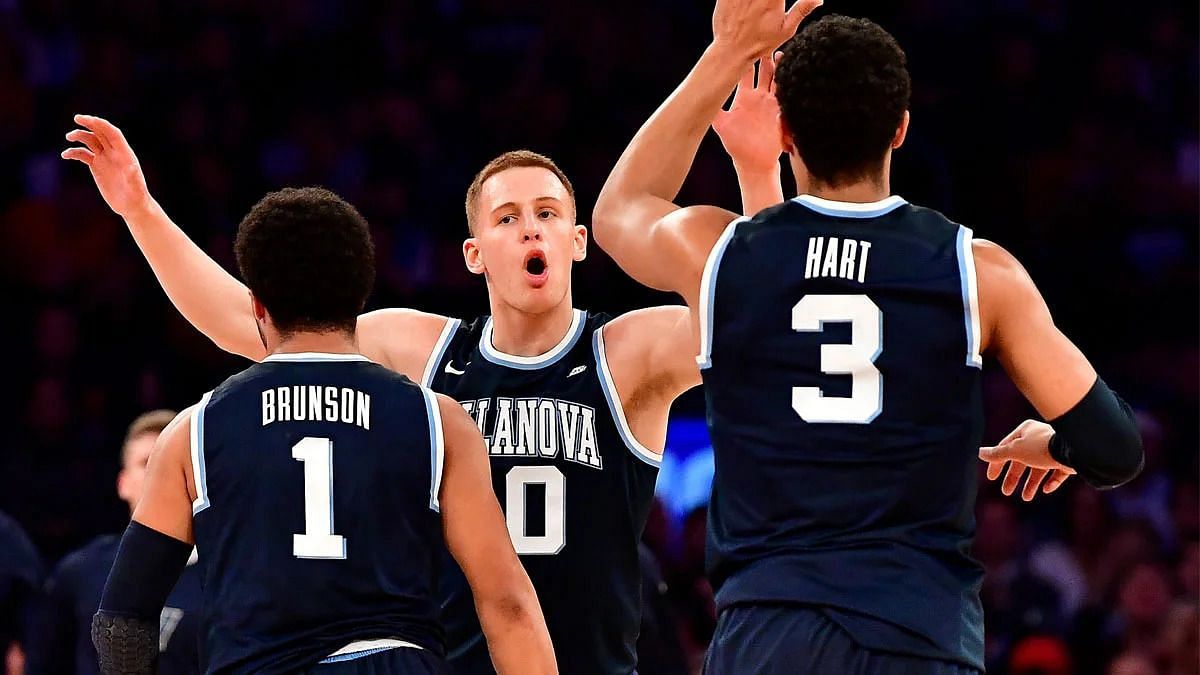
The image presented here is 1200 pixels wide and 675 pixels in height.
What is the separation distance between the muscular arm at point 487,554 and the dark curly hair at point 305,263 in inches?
12.1

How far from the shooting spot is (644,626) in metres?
6.72

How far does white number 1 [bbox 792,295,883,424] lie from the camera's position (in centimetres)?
320

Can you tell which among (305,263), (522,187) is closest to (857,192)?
(305,263)

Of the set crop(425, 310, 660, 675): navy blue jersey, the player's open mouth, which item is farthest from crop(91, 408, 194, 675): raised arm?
the player's open mouth

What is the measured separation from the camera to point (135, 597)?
3.45 metres

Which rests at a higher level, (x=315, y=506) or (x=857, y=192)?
(x=857, y=192)

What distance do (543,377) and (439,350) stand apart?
0.33 meters

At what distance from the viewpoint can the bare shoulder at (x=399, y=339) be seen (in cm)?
468

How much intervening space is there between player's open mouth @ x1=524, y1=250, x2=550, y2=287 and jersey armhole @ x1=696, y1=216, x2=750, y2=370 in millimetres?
1407

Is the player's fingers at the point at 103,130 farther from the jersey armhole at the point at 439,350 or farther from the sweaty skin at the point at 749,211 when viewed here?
the sweaty skin at the point at 749,211

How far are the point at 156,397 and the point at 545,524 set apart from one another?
18.4ft

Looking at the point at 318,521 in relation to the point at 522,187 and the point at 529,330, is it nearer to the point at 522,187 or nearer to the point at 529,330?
the point at 529,330

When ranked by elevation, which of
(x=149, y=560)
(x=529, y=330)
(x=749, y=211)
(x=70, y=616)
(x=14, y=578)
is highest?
(x=749, y=211)

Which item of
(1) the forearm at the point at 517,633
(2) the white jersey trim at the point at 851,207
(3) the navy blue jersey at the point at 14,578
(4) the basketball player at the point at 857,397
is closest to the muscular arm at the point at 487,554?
(1) the forearm at the point at 517,633
